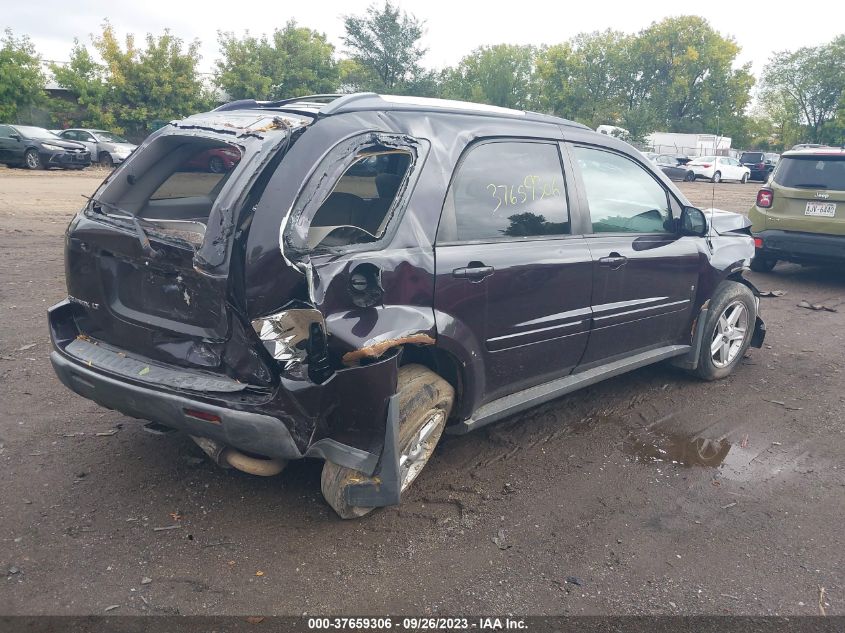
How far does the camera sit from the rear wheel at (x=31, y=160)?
70.2 feet

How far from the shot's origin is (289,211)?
9.11 ft

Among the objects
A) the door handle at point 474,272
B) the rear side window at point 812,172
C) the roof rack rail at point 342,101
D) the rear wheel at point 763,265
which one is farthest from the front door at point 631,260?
the rear wheel at point 763,265

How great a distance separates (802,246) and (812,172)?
0.90 meters

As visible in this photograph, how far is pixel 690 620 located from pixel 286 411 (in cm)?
178

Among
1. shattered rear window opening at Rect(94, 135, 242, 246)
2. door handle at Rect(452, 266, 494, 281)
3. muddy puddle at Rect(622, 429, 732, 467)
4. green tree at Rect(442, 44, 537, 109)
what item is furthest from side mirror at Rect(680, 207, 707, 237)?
green tree at Rect(442, 44, 537, 109)

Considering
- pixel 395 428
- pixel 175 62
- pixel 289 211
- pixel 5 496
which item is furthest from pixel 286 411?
pixel 175 62

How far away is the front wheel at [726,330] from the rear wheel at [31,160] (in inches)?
872

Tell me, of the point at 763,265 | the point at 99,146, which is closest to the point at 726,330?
the point at 763,265

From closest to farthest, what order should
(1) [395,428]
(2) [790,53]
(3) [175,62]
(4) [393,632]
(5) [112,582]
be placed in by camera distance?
(4) [393,632] < (5) [112,582] < (1) [395,428] < (3) [175,62] < (2) [790,53]

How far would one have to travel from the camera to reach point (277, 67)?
3703 centimetres

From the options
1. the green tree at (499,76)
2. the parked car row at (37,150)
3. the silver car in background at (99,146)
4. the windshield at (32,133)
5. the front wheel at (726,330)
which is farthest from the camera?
the green tree at (499,76)

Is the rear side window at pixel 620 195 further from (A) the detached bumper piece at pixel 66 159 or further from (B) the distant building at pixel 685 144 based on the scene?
(B) the distant building at pixel 685 144

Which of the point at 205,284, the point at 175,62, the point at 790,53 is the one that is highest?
the point at 790,53

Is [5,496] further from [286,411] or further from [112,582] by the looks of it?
[286,411]
